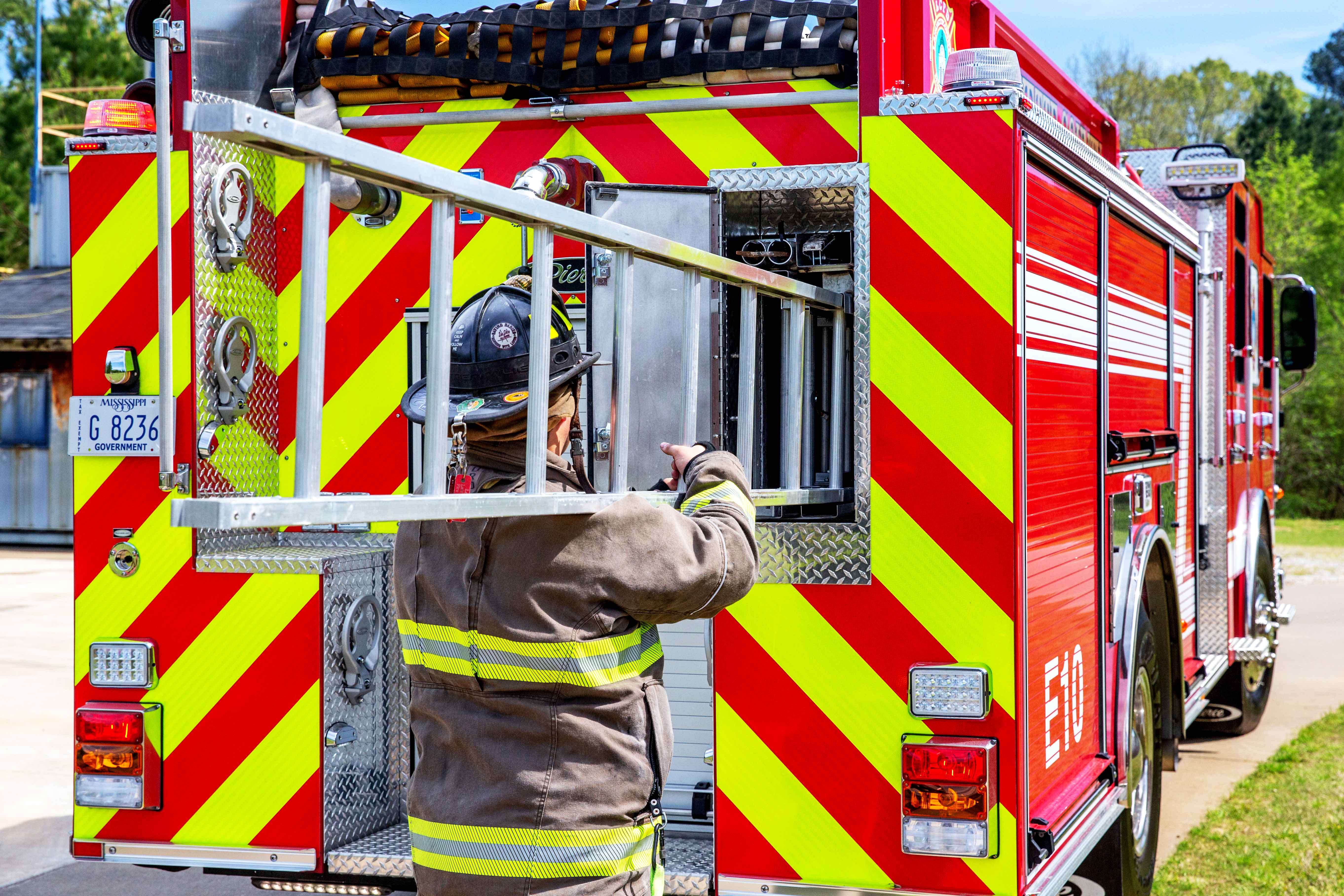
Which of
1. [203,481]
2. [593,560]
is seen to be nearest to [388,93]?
[203,481]

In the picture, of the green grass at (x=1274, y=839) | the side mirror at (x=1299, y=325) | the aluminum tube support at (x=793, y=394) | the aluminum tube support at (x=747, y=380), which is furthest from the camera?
the side mirror at (x=1299, y=325)

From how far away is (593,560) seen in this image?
6.93ft

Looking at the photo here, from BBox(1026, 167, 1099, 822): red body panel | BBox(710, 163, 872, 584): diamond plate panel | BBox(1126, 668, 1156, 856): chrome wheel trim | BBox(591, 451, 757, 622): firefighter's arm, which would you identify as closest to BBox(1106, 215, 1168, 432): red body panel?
BBox(1026, 167, 1099, 822): red body panel

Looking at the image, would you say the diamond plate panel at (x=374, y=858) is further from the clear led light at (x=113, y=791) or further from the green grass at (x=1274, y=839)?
the green grass at (x=1274, y=839)

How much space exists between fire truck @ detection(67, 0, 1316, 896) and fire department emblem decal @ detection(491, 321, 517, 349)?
0.18 meters

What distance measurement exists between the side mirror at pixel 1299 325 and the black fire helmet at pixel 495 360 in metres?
6.73

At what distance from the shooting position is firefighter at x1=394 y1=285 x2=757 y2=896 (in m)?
2.11

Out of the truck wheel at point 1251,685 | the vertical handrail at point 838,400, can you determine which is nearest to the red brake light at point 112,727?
the vertical handrail at point 838,400

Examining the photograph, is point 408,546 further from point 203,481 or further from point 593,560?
Result: point 203,481

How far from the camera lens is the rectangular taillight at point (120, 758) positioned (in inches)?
126

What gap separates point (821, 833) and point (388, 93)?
2.17 meters

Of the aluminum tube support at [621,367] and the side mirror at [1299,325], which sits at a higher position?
the side mirror at [1299,325]

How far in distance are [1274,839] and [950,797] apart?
3.22m

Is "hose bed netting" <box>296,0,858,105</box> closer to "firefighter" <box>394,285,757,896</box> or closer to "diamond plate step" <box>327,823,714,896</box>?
"firefighter" <box>394,285,757,896</box>
